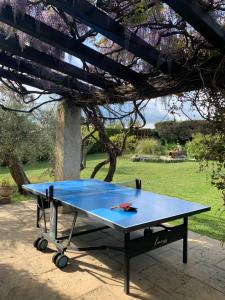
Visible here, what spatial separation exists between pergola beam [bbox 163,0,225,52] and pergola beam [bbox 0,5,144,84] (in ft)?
4.99

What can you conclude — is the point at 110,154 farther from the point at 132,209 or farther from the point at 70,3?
the point at 70,3

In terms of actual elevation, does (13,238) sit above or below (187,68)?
below

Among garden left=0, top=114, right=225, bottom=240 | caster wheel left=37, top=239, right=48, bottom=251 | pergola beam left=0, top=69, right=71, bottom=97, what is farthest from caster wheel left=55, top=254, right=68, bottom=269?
pergola beam left=0, top=69, right=71, bottom=97

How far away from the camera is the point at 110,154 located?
660 centimetres

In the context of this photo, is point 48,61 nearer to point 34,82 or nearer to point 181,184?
point 34,82

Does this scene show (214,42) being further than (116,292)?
No

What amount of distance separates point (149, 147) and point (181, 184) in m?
8.94

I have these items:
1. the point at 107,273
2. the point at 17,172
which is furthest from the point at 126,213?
the point at 17,172

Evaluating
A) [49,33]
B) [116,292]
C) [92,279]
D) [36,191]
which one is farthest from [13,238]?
[49,33]

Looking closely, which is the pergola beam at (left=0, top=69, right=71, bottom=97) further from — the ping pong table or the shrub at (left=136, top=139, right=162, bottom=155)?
the shrub at (left=136, top=139, right=162, bottom=155)

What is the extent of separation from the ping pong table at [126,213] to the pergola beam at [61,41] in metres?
1.77

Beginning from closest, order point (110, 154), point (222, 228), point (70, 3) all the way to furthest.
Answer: point (70, 3), point (222, 228), point (110, 154)

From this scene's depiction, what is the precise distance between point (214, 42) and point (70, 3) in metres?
1.41

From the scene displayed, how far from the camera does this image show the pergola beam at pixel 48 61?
3672 millimetres
